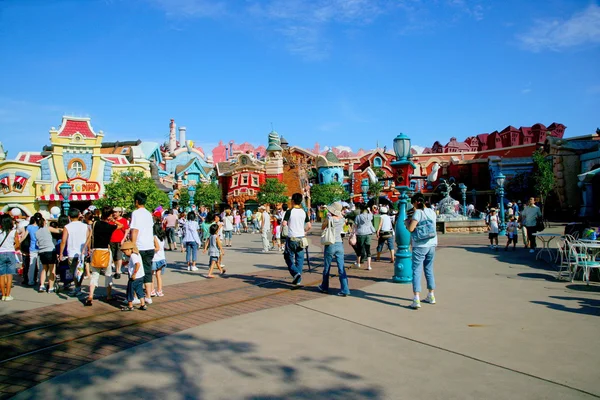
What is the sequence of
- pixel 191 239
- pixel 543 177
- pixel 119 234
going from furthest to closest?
pixel 543 177 < pixel 191 239 < pixel 119 234

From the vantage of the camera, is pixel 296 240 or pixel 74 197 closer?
pixel 296 240

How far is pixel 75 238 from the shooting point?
309 inches

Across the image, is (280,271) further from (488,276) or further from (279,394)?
(279,394)

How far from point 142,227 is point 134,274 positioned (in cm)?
73

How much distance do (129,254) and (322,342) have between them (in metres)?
3.39

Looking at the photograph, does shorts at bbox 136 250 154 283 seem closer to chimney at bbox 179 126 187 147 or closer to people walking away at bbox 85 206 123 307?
people walking away at bbox 85 206 123 307

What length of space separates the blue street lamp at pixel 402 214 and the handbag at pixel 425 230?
177 centimetres

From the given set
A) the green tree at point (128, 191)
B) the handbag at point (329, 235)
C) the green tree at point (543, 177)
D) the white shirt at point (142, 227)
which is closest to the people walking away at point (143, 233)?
the white shirt at point (142, 227)

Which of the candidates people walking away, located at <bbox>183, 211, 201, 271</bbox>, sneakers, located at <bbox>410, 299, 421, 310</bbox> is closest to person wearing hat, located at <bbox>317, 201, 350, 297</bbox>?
sneakers, located at <bbox>410, 299, 421, 310</bbox>

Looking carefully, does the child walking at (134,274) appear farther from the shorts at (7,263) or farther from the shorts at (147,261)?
the shorts at (7,263)

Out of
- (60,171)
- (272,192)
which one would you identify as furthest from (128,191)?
(272,192)

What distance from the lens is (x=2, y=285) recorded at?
298 inches

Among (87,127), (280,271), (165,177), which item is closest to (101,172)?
(87,127)

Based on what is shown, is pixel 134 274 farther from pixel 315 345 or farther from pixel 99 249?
pixel 315 345
